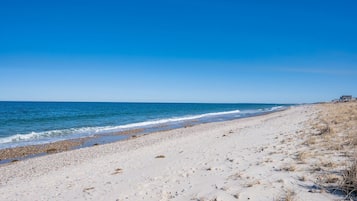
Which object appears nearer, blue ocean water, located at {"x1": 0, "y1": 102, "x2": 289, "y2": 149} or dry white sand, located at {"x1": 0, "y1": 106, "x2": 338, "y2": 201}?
dry white sand, located at {"x1": 0, "y1": 106, "x2": 338, "y2": 201}

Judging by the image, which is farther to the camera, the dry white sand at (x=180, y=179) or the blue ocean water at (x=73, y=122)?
the blue ocean water at (x=73, y=122)

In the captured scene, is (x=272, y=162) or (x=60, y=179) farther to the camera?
(x=60, y=179)

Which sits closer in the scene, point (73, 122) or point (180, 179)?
point (180, 179)

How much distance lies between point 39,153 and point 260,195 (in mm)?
15101

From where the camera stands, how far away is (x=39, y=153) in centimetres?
1688

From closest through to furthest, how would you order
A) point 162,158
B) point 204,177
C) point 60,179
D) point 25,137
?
point 204,177
point 60,179
point 162,158
point 25,137

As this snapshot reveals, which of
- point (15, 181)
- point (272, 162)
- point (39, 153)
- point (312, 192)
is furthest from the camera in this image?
point (39, 153)

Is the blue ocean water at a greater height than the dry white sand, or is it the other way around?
the dry white sand

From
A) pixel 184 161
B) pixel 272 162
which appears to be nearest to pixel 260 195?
pixel 272 162

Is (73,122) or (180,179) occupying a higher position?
→ (180,179)

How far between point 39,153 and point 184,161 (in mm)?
11080

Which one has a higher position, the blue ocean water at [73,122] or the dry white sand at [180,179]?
the dry white sand at [180,179]

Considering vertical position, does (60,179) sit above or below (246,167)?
below

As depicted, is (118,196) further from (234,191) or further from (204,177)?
(234,191)
